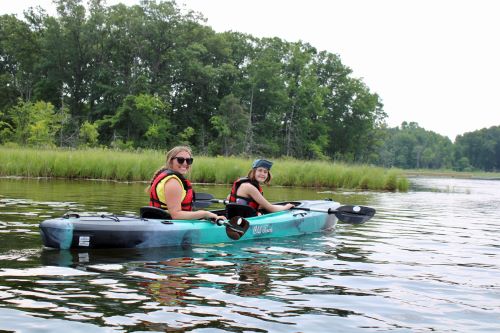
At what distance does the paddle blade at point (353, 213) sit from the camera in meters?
9.33

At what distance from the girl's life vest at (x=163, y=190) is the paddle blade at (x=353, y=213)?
9.36ft

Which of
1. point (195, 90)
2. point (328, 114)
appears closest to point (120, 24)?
point (195, 90)

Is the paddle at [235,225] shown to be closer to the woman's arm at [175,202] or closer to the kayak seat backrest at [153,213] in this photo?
the woman's arm at [175,202]

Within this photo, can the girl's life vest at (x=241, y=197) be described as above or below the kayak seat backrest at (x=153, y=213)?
above

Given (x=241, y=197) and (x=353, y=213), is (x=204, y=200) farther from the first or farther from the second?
(x=353, y=213)

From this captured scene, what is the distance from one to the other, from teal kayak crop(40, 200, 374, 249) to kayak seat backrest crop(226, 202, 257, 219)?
4.6 inches

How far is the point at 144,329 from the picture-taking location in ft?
12.9

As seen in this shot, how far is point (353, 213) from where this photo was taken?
371 inches

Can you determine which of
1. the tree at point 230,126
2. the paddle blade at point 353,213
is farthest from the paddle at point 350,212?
the tree at point 230,126

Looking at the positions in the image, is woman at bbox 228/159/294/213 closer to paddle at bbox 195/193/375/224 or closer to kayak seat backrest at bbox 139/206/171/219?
paddle at bbox 195/193/375/224

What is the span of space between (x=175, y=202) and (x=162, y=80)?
42662mm

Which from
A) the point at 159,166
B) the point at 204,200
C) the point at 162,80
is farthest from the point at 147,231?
the point at 162,80

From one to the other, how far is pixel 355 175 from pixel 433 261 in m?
15.4

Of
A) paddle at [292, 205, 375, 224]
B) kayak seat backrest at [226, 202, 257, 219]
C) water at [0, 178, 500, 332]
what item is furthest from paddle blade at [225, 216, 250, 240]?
paddle at [292, 205, 375, 224]
